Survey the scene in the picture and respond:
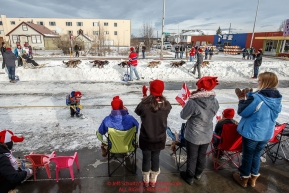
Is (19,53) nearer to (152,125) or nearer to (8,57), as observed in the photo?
(8,57)

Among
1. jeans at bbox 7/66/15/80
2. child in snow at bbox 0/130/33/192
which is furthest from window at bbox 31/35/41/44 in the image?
child in snow at bbox 0/130/33/192

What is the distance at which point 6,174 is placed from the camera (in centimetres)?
253

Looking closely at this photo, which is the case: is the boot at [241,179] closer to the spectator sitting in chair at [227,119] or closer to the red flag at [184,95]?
the spectator sitting in chair at [227,119]

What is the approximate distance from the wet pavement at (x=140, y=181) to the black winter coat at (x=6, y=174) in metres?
0.40

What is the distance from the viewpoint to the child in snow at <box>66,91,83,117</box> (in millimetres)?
5420

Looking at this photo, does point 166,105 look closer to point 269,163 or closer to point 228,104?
point 269,163

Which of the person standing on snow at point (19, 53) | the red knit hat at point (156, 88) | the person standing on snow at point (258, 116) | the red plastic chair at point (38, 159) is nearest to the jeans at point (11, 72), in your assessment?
the person standing on snow at point (19, 53)

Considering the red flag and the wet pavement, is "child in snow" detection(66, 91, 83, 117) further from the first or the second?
the red flag

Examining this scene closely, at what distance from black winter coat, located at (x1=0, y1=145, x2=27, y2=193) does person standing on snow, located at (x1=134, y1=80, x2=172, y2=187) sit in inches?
71.3

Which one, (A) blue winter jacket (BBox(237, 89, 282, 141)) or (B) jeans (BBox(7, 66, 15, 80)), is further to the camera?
(B) jeans (BBox(7, 66, 15, 80))

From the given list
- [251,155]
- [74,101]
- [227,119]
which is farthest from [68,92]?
[251,155]

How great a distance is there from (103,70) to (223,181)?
11.2 m

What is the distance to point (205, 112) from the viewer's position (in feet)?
8.88

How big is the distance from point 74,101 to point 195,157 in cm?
389
